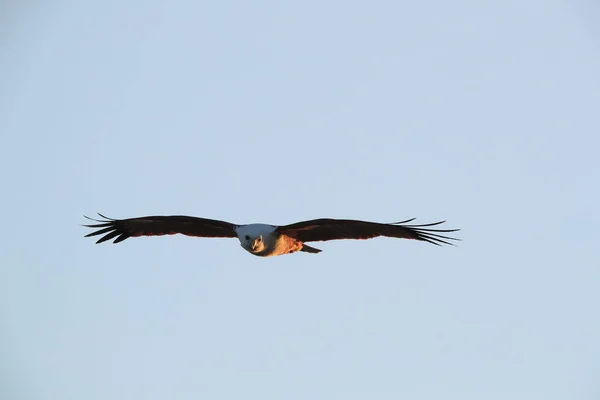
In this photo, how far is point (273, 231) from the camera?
19500 millimetres

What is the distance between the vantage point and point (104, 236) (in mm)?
21219

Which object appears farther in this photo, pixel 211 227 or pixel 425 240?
pixel 211 227

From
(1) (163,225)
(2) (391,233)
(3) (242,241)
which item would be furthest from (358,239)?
(1) (163,225)

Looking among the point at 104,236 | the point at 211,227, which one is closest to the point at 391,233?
the point at 211,227

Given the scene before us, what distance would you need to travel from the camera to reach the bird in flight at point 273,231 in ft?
62.7

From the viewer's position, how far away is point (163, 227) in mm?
20609

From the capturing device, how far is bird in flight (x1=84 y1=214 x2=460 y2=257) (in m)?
19.1

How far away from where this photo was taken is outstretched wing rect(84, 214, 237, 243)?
20.1m

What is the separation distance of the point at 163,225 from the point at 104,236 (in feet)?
4.75

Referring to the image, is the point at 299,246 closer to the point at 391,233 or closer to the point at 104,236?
the point at 391,233

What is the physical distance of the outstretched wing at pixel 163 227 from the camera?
2014 centimetres

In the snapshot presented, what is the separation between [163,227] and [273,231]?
2442mm

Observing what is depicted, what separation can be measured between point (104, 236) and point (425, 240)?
21.6ft

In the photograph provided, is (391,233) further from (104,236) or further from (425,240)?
(104,236)
